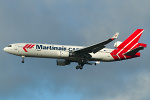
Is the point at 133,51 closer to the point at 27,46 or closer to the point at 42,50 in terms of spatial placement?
the point at 42,50

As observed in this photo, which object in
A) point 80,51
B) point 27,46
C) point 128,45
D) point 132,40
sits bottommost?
point 80,51

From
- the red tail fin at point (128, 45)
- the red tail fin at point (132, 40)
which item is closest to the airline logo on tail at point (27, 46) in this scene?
the red tail fin at point (128, 45)

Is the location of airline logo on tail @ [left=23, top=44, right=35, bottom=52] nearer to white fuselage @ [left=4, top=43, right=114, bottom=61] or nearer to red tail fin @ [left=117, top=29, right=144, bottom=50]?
white fuselage @ [left=4, top=43, right=114, bottom=61]

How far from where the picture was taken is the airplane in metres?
83.8

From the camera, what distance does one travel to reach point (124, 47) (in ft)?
291

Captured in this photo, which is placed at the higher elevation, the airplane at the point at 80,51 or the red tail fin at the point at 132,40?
the red tail fin at the point at 132,40

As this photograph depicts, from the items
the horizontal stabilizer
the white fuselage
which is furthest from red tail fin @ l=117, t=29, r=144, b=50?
the white fuselage

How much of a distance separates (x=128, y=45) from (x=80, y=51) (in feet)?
40.1

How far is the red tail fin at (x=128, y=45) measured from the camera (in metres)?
87.7

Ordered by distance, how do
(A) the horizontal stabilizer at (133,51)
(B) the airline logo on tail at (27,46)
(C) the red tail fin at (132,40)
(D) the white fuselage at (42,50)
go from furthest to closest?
(C) the red tail fin at (132,40)
(B) the airline logo on tail at (27,46)
(A) the horizontal stabilizer at (133,51)
(D) the white fuselage at (42,50)

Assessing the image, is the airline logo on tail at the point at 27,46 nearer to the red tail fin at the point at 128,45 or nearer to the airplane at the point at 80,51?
the airplane at the point at 80,51

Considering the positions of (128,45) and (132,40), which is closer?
(128,45)

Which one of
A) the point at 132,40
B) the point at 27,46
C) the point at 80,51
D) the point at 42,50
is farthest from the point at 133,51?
the point at 27,46

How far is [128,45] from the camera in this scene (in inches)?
3497
